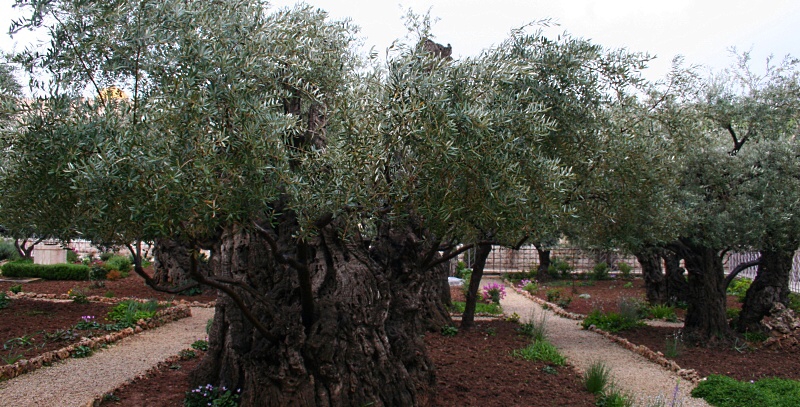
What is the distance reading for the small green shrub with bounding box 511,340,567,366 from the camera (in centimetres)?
838

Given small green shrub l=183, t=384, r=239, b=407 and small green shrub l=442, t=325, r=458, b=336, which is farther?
small green shrub l=442, t=325, r=458, b=336

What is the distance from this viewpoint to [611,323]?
1166 centimetres

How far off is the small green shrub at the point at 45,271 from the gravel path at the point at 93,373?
9.03 m

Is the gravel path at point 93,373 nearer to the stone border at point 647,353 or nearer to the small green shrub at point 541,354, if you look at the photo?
the small green shrub at point 541,354

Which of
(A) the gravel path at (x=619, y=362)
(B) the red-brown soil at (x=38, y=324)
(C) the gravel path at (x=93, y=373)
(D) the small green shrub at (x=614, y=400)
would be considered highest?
(B) the red-brown soil at (x=38, y=324)

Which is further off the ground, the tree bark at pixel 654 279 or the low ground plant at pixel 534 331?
the tree bark at pixel 654 279

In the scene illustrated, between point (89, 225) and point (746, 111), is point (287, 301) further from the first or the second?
point (746, 111)

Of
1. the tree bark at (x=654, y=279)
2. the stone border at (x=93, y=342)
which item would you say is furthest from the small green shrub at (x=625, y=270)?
the stone border at (x=93, y=342)

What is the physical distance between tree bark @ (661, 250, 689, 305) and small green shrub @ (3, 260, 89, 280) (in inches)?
636

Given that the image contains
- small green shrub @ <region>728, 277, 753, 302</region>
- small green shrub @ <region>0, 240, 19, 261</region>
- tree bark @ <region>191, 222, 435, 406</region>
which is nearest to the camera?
tree bark @ <region>191, 222, 435, 406</region>

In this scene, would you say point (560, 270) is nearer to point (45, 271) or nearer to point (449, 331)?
point (449, 331)

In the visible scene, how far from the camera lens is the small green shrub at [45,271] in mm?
17656

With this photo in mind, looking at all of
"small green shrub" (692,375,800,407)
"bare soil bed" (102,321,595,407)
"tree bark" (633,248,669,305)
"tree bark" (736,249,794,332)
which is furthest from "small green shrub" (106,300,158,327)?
"tree bark" (633,248,669,305)

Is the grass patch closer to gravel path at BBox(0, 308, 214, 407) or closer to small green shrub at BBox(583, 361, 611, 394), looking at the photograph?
gravel path at BBox(0, 308, 214, 407)
